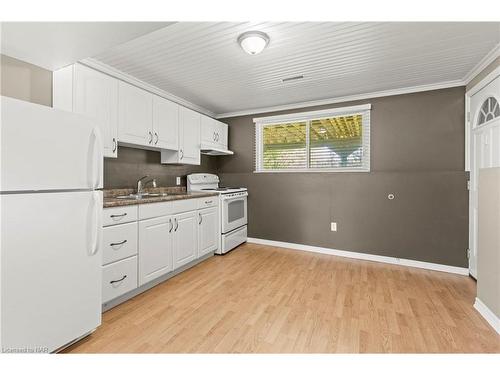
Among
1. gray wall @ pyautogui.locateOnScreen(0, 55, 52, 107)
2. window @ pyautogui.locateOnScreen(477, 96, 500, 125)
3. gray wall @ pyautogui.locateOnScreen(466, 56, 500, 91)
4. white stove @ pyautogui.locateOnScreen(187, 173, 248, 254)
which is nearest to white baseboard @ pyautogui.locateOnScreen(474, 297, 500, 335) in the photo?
window @ pyautogui.locateOnScreen(477, 96, 500, 125)

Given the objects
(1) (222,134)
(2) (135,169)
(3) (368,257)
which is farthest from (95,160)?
(3) (368,257)

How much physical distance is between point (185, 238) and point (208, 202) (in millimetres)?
645

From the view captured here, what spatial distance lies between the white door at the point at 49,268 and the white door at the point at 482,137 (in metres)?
3.47

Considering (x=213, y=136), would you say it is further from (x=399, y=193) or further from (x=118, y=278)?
(x=399, y=193)

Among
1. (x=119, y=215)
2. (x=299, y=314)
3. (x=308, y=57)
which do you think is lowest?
(x=299, y=314)

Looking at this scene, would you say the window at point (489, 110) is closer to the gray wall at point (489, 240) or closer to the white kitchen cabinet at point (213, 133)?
the gray wall at point (489, 240)

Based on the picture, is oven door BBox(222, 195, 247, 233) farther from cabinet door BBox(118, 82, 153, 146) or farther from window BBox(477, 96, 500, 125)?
window BBox(477, 96, 500, 125)

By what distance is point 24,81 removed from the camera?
6.27ft

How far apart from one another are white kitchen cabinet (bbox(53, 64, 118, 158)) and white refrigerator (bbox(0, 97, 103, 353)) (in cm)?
57

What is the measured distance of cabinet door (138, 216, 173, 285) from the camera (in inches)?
90.8

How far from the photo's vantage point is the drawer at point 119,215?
1.97 metres

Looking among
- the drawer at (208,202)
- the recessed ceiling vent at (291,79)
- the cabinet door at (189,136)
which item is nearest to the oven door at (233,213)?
the drawer at (208,202)
